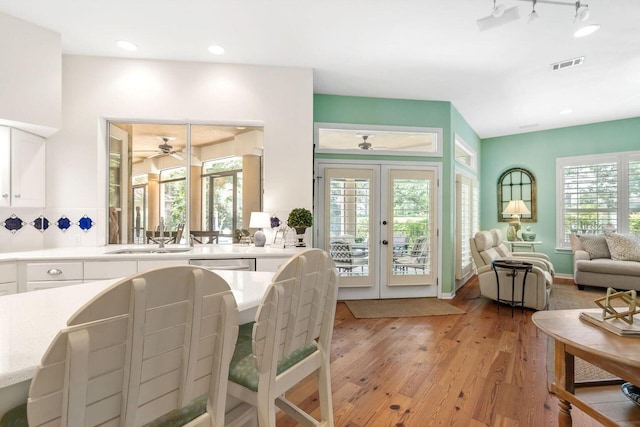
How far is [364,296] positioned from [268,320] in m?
3.72

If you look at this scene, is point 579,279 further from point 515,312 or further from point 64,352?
point 64,352

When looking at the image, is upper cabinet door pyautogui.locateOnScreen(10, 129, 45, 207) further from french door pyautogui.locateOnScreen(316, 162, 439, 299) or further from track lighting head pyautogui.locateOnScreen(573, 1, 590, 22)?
track lighting head pyautogui.locateOnScreen(573, 1, 590, 22)

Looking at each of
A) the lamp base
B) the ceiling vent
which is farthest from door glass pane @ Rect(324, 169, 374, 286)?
the ceiling vent

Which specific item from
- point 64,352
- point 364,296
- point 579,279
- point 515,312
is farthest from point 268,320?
point 579,279

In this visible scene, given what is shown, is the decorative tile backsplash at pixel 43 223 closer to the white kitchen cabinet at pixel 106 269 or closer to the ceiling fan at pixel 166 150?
the white kitchen cabinet at pixel 106 269

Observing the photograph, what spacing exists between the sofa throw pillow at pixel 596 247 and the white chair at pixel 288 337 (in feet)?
19.5

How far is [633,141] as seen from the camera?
5.52m

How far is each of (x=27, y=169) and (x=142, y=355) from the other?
11.4 ft

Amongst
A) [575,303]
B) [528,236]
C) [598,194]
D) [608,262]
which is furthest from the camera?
[528,236]

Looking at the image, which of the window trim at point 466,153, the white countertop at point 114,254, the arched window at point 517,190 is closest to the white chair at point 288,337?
the white countertop at point 114,254

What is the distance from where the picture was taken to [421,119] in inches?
185

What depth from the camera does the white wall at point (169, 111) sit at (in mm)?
3344

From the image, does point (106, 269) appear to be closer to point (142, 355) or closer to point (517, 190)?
point (142, 355)

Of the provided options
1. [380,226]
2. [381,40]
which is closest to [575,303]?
[380,226]
